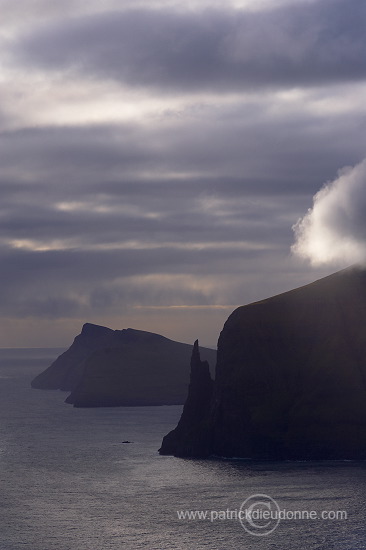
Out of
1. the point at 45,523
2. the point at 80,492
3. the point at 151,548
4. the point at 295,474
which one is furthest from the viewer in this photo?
the point at 295,474

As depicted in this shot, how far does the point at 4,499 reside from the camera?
175 meters

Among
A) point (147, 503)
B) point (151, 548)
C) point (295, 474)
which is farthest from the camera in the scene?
point (295, 474)

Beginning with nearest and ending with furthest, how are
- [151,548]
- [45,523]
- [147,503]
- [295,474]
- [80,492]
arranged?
[151,548], [45,523], [147,503], [80,492], [295,474]

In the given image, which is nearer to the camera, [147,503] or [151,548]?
[151,548]

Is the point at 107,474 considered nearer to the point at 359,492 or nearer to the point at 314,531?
the point at 359,492

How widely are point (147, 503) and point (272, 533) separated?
99.3 ft

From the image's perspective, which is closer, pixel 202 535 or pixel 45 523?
pixel 202 535

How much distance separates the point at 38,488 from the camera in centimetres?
18638

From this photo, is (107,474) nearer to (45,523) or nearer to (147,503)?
(147,503)

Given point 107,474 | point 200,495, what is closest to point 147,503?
point 200,495

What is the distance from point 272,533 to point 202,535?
9.98 m

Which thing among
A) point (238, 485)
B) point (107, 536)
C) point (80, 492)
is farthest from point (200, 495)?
point (107, 536)

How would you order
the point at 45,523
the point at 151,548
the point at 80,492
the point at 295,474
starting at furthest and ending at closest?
the point at 295,474, the point at 80,492, the point at 45,523, the point at 151,548

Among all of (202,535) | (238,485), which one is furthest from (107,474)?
(202,535)
